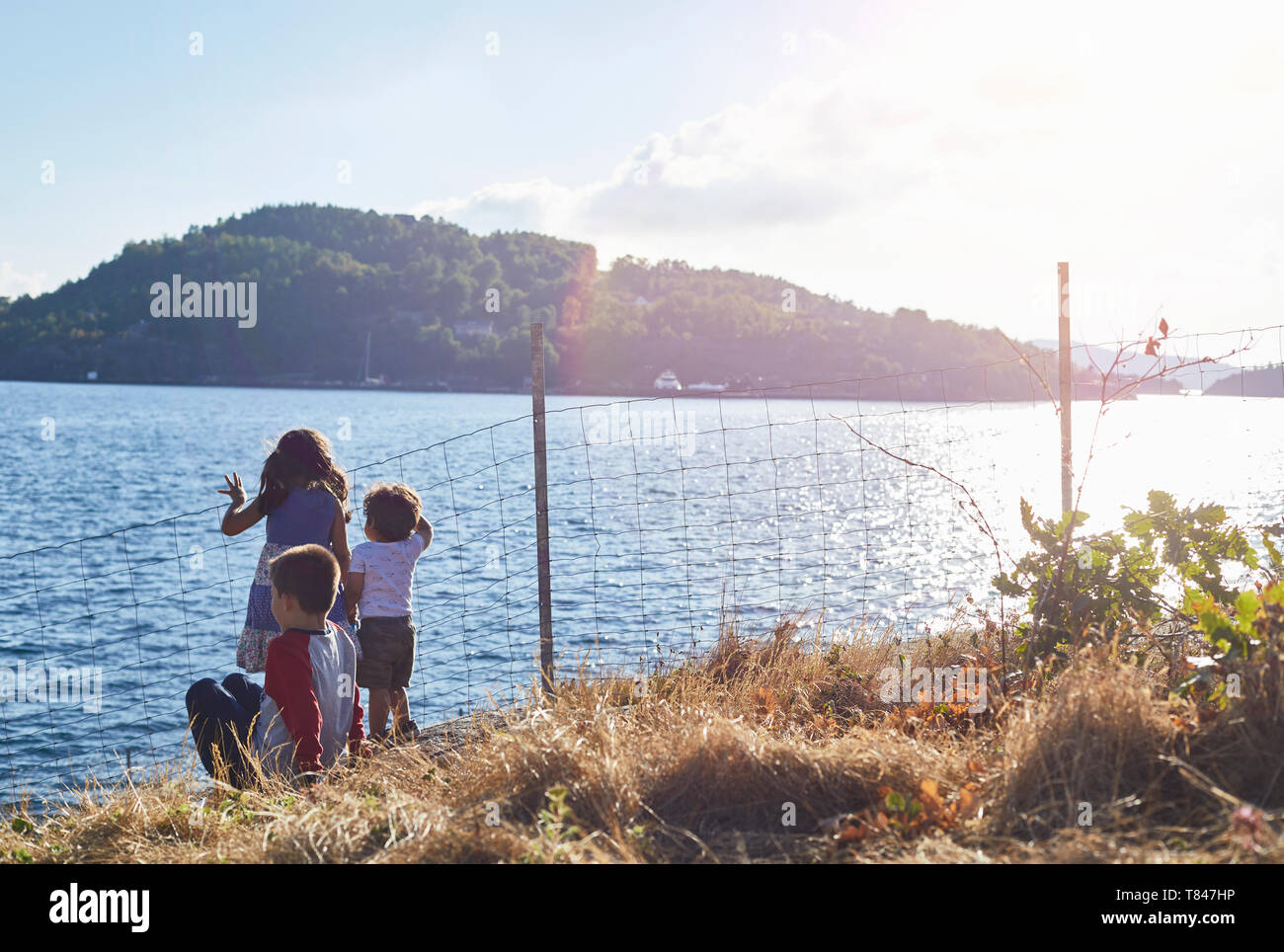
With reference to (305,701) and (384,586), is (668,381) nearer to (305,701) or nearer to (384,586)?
(384,586)

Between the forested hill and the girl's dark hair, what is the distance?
321 ft

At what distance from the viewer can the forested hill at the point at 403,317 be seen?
112000mm

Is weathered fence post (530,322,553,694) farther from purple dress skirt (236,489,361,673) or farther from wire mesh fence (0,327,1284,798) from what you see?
purple dress skirt (236,489,361,673)

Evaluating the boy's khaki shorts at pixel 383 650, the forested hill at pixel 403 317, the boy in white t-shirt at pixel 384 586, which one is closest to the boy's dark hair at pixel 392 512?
the boy in white t-shirt at pixel 384 586

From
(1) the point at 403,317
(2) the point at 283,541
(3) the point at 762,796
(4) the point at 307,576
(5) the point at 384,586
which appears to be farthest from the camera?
(1) the point at 403,317

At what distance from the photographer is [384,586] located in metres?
4.89

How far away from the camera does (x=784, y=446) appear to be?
73500 millimetres

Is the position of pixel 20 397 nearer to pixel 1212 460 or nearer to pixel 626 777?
pixel 1212 460

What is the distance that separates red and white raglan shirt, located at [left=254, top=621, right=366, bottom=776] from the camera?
154 inches

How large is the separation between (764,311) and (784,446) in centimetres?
4060

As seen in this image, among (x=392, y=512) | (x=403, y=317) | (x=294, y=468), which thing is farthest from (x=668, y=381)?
(x=294, y=468)

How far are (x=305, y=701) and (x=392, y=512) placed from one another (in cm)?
123
